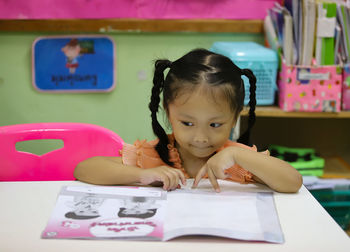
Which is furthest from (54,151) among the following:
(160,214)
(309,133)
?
(309,133)

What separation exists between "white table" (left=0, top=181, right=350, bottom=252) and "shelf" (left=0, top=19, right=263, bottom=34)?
1396mm

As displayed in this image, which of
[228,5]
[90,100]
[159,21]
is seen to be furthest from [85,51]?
[228,5]

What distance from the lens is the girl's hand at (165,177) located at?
91 cm

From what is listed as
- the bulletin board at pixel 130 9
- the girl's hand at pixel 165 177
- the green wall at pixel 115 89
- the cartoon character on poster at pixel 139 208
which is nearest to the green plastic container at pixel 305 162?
the green wall at pixel 115 89

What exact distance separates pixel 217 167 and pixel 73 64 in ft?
4.79

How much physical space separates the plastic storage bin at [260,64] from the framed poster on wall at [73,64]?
0.61 meters

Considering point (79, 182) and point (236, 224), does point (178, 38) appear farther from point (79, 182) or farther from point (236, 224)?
point (236, 224)

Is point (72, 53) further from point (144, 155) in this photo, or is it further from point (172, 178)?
point (172, 178)

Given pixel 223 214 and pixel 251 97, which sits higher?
pixel 251 97

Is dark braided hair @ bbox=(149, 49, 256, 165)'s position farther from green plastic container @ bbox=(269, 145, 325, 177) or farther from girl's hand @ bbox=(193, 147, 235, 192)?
green plastic container @ bbox=(269, 145, 325, 177)

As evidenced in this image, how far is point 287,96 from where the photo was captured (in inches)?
72.7

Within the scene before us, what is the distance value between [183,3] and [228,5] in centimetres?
22

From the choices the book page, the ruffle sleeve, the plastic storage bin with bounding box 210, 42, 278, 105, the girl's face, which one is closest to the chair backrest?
the ruffle sleeve

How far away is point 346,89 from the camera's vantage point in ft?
6.15
